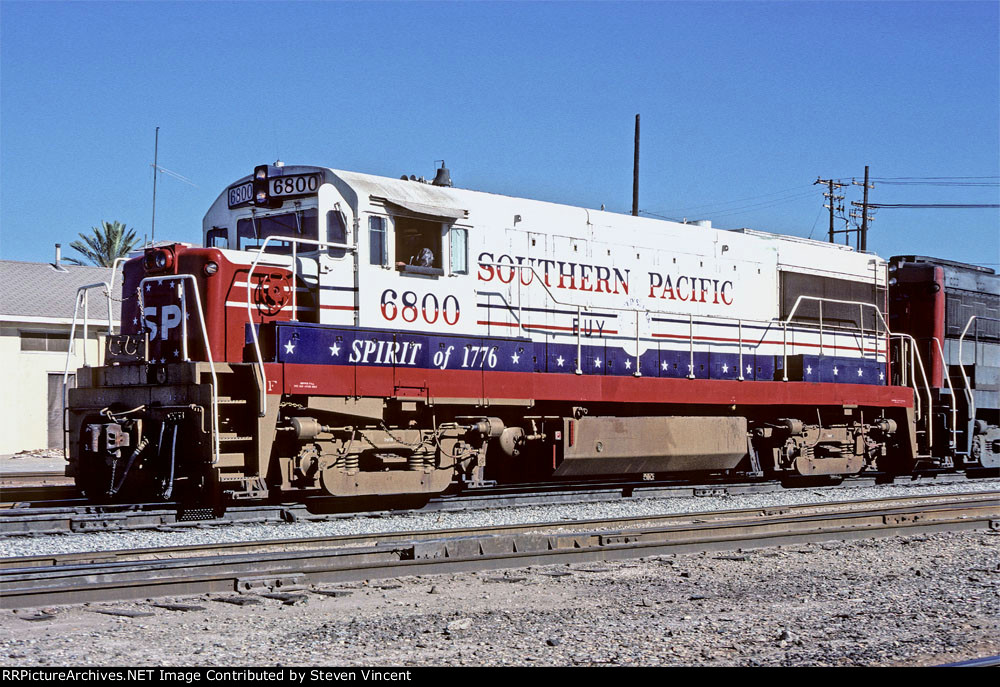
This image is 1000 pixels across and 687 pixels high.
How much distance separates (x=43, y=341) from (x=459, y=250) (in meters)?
16.8

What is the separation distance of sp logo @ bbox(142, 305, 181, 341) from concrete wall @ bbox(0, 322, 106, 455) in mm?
14451

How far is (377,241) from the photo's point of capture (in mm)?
11359

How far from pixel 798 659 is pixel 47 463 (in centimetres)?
2009

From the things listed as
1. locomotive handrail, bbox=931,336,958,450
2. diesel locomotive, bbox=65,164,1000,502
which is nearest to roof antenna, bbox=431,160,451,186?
diesel locomotive, bbox=65,164,1000,502

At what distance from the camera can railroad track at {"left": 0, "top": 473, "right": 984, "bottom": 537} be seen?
10.7 m

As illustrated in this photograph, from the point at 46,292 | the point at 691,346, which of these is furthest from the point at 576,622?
the point at 46,292

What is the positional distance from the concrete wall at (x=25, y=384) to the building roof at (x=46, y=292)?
34cm

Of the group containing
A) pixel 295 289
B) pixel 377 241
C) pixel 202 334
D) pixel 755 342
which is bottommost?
pixel 202 334

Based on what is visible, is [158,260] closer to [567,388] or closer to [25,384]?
[567,388]

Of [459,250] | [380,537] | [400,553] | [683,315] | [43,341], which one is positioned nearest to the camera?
[400,553]

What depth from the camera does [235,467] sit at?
10.2m

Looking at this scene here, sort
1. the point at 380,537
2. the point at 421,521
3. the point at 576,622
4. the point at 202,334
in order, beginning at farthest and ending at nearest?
1. the point at 421,521
2. the point at 202,334
3. the point at 380,537
4. the point at 576,622

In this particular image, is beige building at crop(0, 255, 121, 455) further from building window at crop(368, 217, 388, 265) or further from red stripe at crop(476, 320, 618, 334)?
building window at crop(368, 217, 388, 265)
